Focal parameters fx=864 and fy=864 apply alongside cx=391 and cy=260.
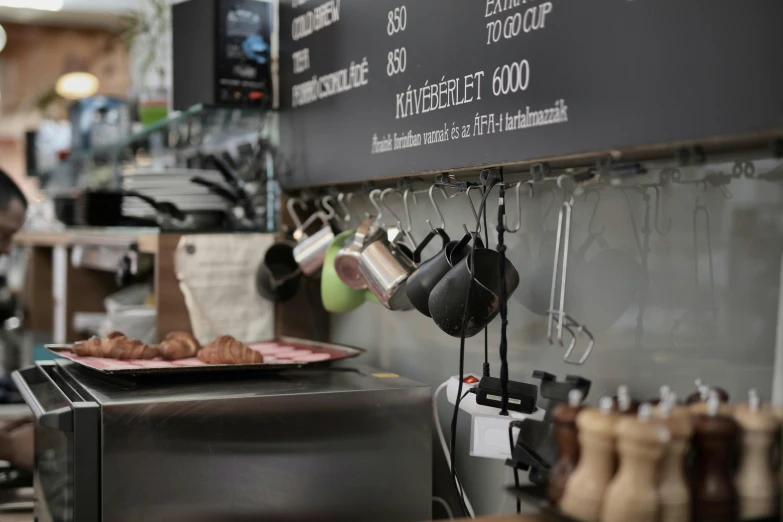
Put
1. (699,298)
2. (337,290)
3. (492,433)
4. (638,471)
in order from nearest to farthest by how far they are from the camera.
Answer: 1. (638,471)
2. (699,298)
3. (492,433)
4. (337,290)

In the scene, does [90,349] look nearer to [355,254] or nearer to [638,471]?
[355,254]

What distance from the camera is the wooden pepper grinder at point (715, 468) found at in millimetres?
815

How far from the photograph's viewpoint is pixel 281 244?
6.40 ft

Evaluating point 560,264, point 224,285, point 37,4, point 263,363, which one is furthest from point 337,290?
point 37,4

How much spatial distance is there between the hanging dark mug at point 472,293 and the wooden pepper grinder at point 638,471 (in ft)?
1.38

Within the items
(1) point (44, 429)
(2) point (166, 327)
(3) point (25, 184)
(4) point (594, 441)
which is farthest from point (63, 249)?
(3) point (25, 184)

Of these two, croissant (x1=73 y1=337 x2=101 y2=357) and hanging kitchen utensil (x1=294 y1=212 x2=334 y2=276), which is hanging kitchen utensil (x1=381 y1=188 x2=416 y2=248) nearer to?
hanging kitchen utensil (x1=294 y1=212 x2=334 y2=276)

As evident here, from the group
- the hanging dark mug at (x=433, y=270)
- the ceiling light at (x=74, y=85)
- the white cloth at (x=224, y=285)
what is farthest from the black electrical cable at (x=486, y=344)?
the ceiling light at (x=74, y=85)

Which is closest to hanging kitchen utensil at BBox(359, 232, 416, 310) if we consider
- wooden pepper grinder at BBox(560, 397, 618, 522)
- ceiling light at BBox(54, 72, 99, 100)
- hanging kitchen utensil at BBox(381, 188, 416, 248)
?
hanging kitchen utensil at BBox(381, 188, 416, 248)

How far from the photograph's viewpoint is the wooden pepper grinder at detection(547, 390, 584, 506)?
88 centimetres

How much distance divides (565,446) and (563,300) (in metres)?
0.35

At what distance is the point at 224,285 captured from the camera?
1.95 m

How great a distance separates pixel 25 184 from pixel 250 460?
6318 millimetres

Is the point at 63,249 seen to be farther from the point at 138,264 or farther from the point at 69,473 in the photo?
the point at 69,473
